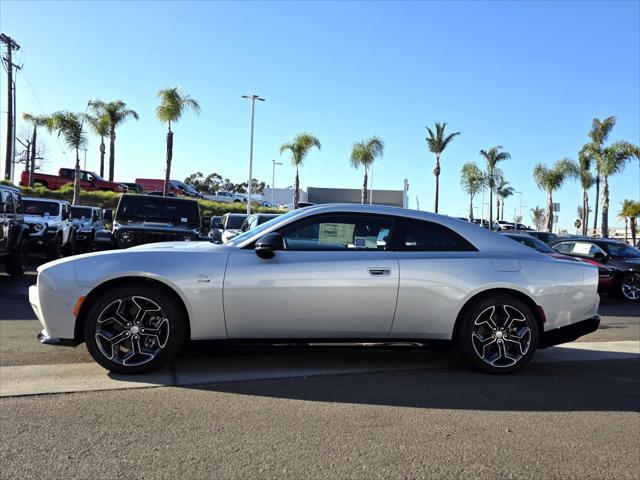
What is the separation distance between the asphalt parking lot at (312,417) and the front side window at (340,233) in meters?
1.18

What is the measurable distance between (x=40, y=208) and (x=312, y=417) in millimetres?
15281

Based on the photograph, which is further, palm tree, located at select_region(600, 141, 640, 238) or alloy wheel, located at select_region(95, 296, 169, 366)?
palm tree, located at select_region(600, 141, 640, 238)

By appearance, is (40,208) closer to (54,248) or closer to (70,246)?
(70,246)

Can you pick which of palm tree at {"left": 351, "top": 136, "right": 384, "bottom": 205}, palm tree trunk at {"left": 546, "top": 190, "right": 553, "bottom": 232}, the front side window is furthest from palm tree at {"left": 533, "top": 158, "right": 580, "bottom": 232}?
the front side window

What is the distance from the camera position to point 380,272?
4.71 metres

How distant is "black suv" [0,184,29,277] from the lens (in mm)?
10766

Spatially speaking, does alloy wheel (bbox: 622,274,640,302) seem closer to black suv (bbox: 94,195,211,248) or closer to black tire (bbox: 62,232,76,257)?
black suv (bbox: 94,195,211,248)

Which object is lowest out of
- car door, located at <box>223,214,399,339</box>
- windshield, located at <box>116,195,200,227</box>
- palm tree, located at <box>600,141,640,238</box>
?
car door, located at <box>223,214,399,339</box>

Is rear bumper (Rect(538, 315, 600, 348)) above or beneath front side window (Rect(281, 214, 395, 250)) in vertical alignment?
beneath

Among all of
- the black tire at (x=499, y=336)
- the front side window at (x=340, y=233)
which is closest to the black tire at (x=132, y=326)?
the front side window at (x=340, y=233)

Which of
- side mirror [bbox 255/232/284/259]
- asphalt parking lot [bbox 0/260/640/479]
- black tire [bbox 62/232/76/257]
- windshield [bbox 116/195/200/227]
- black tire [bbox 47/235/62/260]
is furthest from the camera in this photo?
black tire [bbox 62/232/76/257]

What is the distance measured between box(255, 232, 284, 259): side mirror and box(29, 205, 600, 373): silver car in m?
0.01

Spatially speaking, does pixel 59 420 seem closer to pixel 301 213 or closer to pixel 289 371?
pixel 289 371

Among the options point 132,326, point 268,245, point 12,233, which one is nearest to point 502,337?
point 268,245
